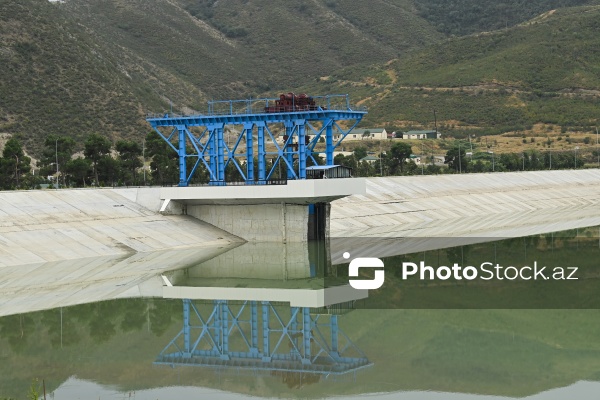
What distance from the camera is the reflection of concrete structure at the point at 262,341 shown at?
2545 cm

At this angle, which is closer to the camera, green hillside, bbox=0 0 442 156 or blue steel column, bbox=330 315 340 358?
blue steel column, bbox=330 315 340 358

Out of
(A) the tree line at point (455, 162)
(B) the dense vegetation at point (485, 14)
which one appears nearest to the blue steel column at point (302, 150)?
(A) the tree line at point (455, 162)

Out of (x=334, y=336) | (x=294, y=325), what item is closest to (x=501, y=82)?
(x=294, y=325)

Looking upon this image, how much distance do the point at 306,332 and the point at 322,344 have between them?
169 centimetres

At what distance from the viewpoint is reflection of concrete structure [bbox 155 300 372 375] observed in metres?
25.5

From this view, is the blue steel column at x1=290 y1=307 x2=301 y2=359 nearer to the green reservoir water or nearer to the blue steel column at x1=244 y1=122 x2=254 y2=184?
the green reservoir water

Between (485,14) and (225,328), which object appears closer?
(225,328)

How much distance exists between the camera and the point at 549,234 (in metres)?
56.4

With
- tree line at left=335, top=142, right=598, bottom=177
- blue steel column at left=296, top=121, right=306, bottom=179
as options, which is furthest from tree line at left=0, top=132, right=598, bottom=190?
blue steel column at left=296, top=121, right=306, bottom=179

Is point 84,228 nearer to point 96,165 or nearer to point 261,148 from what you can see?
point 261,148

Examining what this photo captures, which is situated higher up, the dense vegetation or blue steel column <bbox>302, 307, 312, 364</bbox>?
the dense vegetation

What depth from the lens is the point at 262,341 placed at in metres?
28.5

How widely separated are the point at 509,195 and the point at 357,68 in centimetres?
7895

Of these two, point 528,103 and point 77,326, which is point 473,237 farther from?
point 528,103
